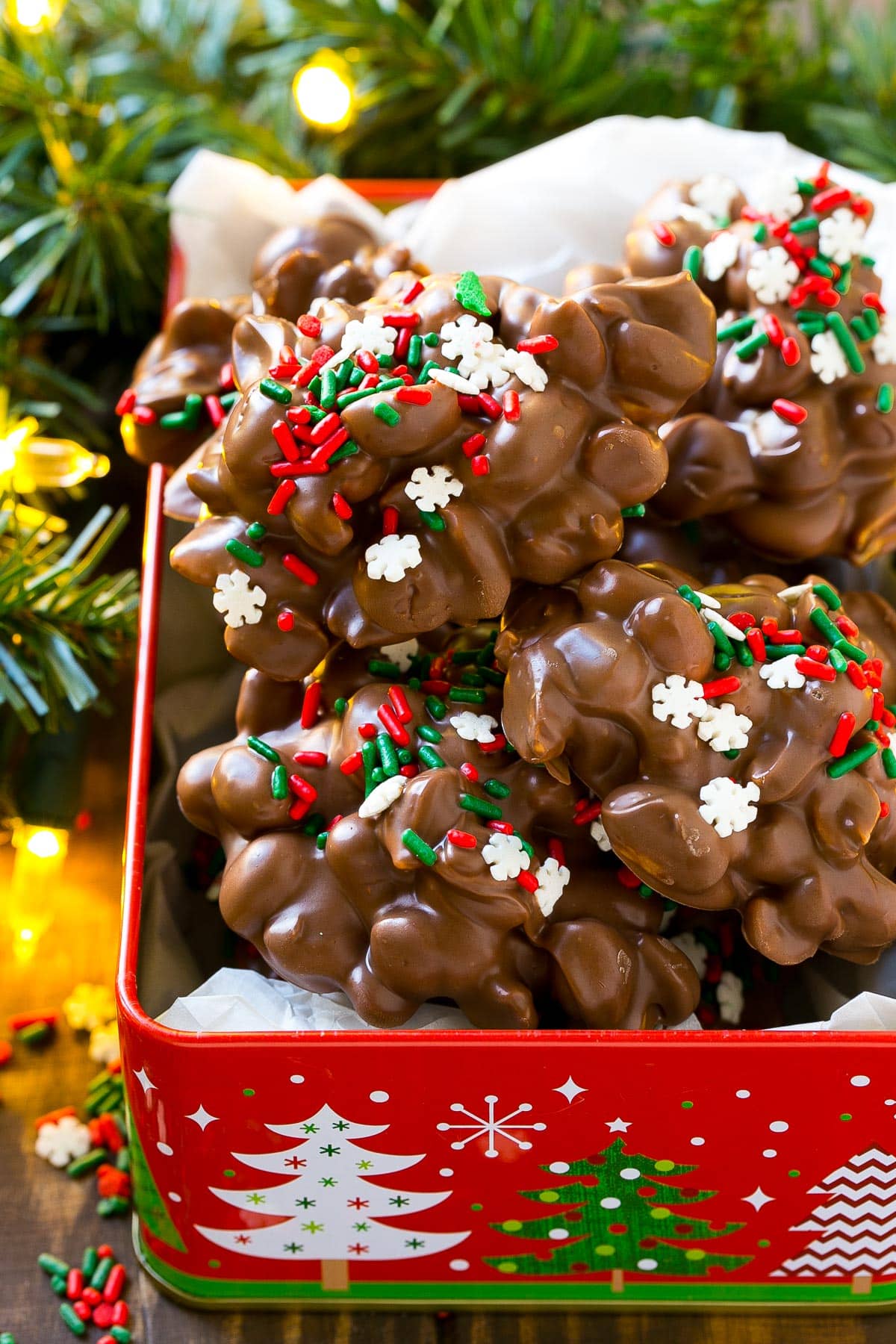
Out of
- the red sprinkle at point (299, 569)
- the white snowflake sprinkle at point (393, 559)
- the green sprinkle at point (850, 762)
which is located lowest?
the green sprinkle at point (850, 762)

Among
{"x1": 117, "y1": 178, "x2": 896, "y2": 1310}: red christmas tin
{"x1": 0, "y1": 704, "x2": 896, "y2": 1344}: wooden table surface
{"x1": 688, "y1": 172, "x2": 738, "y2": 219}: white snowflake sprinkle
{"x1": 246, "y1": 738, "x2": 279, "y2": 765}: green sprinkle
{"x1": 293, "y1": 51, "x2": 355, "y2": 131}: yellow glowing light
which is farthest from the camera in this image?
{"x1": 293, "y1": 51, "x2": 355, "y2": 131}: yellow glowing light

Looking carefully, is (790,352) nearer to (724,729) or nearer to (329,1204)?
(724,729)

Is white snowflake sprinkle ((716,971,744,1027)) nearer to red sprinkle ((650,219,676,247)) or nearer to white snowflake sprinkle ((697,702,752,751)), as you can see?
white snowflake sprinkle ((697,702,752,751))

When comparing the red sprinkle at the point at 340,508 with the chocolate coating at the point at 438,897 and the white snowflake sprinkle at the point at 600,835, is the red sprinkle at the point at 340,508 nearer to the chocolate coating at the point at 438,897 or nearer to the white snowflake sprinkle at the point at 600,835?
the chocolate coating at the point at 438,897

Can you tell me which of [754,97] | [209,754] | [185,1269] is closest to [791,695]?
[209,754]

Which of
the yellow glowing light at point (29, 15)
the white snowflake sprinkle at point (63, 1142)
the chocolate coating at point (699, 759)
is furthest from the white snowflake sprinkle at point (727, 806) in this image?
the yellow glowing light at point (29, 15)

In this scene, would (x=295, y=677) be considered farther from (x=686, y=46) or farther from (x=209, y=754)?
(x=686, y=46)

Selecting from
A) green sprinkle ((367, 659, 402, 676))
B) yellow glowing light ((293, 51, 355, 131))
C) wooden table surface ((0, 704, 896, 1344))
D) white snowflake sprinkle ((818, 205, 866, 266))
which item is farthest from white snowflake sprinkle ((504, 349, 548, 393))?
yellow glowing light ((293, 51, 355, 131))
